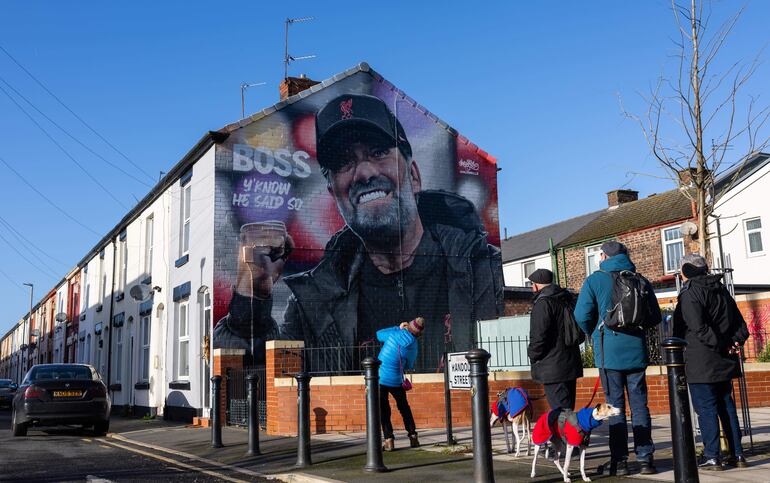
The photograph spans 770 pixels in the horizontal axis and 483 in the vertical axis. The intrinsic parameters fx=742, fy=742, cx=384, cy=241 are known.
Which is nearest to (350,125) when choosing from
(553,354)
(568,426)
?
(553,354)

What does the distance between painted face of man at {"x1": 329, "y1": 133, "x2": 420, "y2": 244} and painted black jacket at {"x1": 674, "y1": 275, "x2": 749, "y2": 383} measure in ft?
42.8

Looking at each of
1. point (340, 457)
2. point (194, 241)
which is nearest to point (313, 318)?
point (194, 241)

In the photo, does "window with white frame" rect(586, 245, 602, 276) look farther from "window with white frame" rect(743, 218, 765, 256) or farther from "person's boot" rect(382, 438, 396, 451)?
"person's boot" rect(382, 438, 396, 451)

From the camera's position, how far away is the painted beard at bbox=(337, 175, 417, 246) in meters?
19.3

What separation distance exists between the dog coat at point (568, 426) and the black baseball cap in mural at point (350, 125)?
44.4 feet

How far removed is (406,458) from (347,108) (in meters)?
12.9

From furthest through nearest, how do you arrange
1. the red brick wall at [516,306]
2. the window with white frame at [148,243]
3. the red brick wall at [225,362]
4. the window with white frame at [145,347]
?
the window with white frame at [148,243] → the red brick wall at [516,306] → the window with white frame at [145,347] → the red brick wall at [225,362]

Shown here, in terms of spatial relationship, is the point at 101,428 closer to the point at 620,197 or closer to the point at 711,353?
the point at 711,353

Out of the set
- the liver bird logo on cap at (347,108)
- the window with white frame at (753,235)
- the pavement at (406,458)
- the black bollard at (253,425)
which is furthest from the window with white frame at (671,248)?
the black bollard at (253,425)

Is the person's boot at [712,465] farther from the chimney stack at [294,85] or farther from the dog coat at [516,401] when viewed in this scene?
the chimney stack at [294,85]

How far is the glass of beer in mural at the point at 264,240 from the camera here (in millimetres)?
17484

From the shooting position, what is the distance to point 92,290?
3253 centimetres

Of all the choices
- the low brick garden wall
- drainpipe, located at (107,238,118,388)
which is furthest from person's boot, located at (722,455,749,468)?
drainpipe, located at (107,238,118,388)

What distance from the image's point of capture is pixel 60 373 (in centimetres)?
1564
